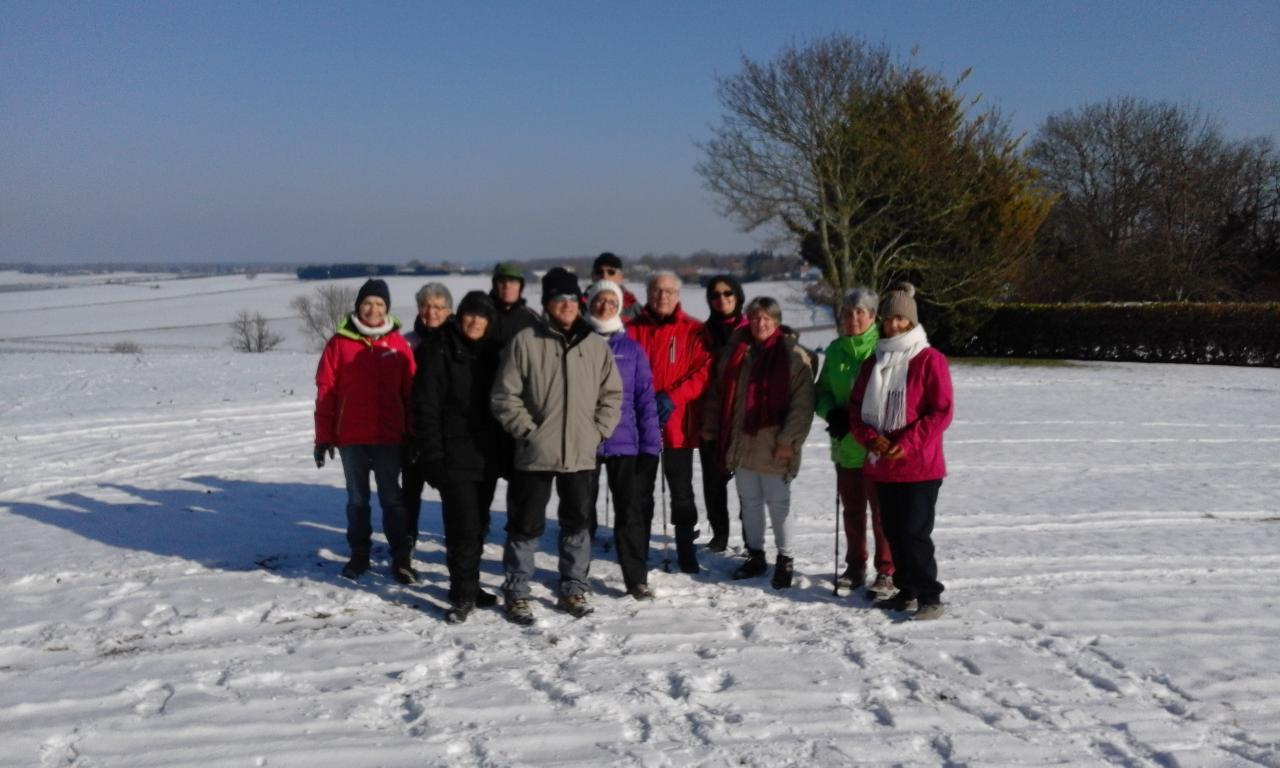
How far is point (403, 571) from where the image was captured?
579 centimetres

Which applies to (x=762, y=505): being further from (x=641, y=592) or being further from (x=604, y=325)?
(x=604, y=325)

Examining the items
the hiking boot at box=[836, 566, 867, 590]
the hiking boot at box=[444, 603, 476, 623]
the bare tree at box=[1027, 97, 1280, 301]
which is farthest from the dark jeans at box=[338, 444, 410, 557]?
the bare tree at box=[1027, 97, 1280, 301]

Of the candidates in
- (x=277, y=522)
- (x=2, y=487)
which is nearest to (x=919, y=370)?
(x=277, y=522)

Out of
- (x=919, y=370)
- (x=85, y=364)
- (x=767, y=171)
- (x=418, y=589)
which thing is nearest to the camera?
(x=919, y=370)

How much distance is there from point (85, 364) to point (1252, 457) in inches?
805

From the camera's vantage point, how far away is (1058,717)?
3961 mm

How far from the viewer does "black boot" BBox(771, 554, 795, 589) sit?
578 centimetres

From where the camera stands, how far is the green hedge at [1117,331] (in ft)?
79.7

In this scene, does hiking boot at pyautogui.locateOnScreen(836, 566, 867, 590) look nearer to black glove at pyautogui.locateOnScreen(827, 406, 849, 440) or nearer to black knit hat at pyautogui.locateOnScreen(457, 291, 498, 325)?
black glove at pyautogui.locateOnScreen(827, 406, 849, 440)

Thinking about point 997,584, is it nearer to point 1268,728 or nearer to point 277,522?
point 1268,728

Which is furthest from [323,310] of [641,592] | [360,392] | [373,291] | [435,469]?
[641,592]

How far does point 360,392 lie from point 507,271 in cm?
160

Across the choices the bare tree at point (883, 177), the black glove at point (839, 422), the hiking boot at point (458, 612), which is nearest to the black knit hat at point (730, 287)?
the black glove at point (839, 422)

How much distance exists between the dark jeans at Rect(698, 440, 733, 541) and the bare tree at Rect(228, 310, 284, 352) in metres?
43.2
